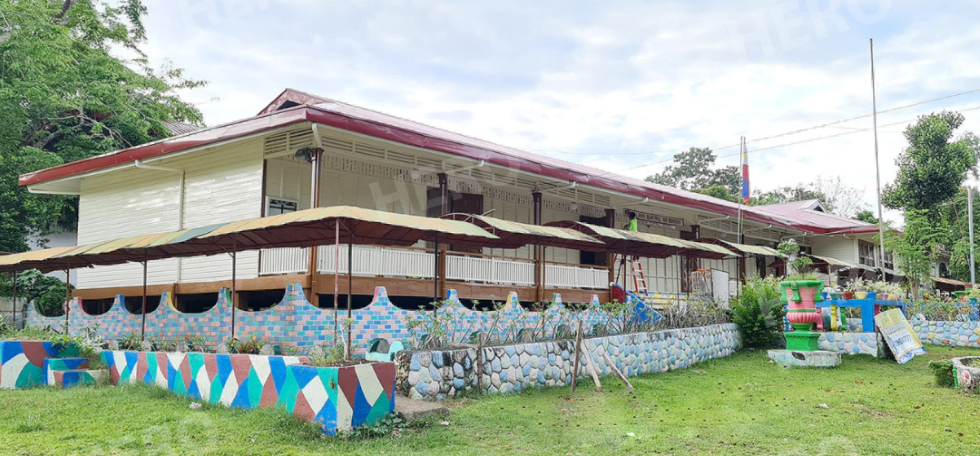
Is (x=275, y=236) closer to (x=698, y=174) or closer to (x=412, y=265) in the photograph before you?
(x=412, y=265)

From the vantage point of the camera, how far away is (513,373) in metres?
9.88

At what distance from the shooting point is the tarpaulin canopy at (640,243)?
15.2 metres

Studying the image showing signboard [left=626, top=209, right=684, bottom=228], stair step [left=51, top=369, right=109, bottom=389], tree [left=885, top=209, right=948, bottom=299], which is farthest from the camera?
signboard [left=626, top=209, right=684, bottom=228]

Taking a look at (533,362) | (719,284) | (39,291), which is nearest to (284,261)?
(533,362)

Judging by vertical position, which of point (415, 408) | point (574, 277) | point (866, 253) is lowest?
point (415, 408)

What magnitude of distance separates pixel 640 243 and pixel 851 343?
4727mm

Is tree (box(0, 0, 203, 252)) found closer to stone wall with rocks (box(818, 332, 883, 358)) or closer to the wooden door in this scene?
the wooden door

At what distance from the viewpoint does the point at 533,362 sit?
1020cm

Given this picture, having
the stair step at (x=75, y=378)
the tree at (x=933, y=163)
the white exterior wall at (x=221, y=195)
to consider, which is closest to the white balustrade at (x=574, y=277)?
Answer: the white exterior wall at (x=221, y=195)

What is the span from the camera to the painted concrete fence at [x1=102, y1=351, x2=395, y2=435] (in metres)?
7.03

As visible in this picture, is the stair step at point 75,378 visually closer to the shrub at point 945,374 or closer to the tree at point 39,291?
the tree at point 39,291

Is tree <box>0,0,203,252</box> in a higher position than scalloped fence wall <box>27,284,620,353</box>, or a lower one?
higher

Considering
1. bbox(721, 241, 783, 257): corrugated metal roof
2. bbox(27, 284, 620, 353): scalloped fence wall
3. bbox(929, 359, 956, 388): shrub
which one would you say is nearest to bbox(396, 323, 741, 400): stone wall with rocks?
bbox(27, 284, 620, 353): scalloped fence wall

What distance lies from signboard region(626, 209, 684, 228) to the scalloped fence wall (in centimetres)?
908
